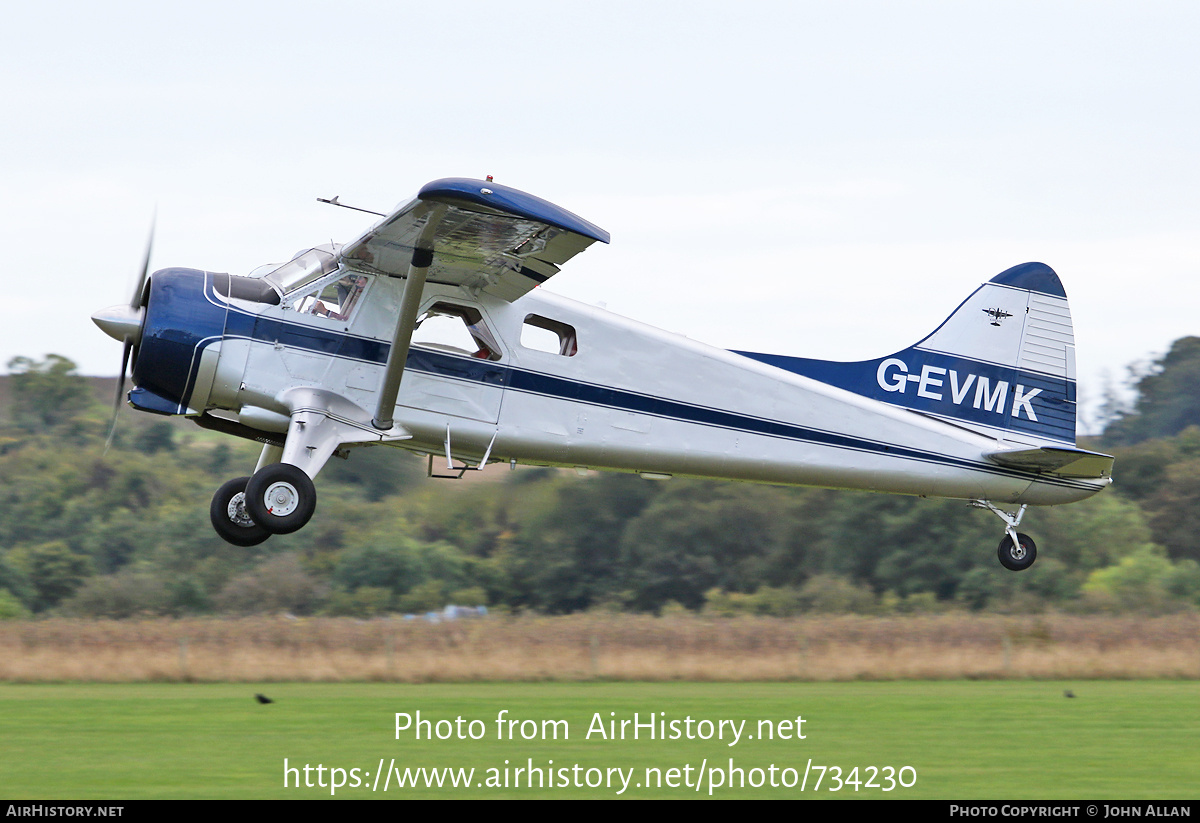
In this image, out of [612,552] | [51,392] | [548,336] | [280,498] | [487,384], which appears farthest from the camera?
[51,392]

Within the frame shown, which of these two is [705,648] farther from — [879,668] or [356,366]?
[356,366]

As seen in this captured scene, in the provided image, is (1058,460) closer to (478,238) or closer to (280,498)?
(478,238)

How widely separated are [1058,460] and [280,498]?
7229 millimetres

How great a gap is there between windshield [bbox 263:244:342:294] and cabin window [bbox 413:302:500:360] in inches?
35.7

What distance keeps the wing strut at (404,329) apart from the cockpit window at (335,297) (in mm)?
422

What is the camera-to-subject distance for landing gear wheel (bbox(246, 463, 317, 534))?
36.3 ft

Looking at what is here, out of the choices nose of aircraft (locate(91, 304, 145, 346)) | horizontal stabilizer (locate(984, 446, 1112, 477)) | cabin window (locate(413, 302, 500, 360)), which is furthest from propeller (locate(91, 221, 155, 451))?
horizontal stabilizer (locate(984, 446, 1112, 477))

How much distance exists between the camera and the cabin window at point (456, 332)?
11.8m

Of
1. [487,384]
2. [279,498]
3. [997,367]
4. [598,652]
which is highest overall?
[997,367]

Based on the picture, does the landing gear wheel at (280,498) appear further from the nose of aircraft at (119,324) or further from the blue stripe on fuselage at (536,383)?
the nose of aircraft at (119,324)

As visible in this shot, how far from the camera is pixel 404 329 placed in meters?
11.2

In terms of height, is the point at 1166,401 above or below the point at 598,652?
above

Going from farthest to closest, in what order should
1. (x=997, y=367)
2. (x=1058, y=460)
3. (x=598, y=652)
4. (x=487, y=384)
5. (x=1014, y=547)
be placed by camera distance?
(x=598, y=652) → (x=997, y=367) → (x=1014, y=547) → (x=1058, y=460) → (x=487, y=384)

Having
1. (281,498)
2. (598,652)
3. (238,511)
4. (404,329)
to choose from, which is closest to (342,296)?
(404,329)
